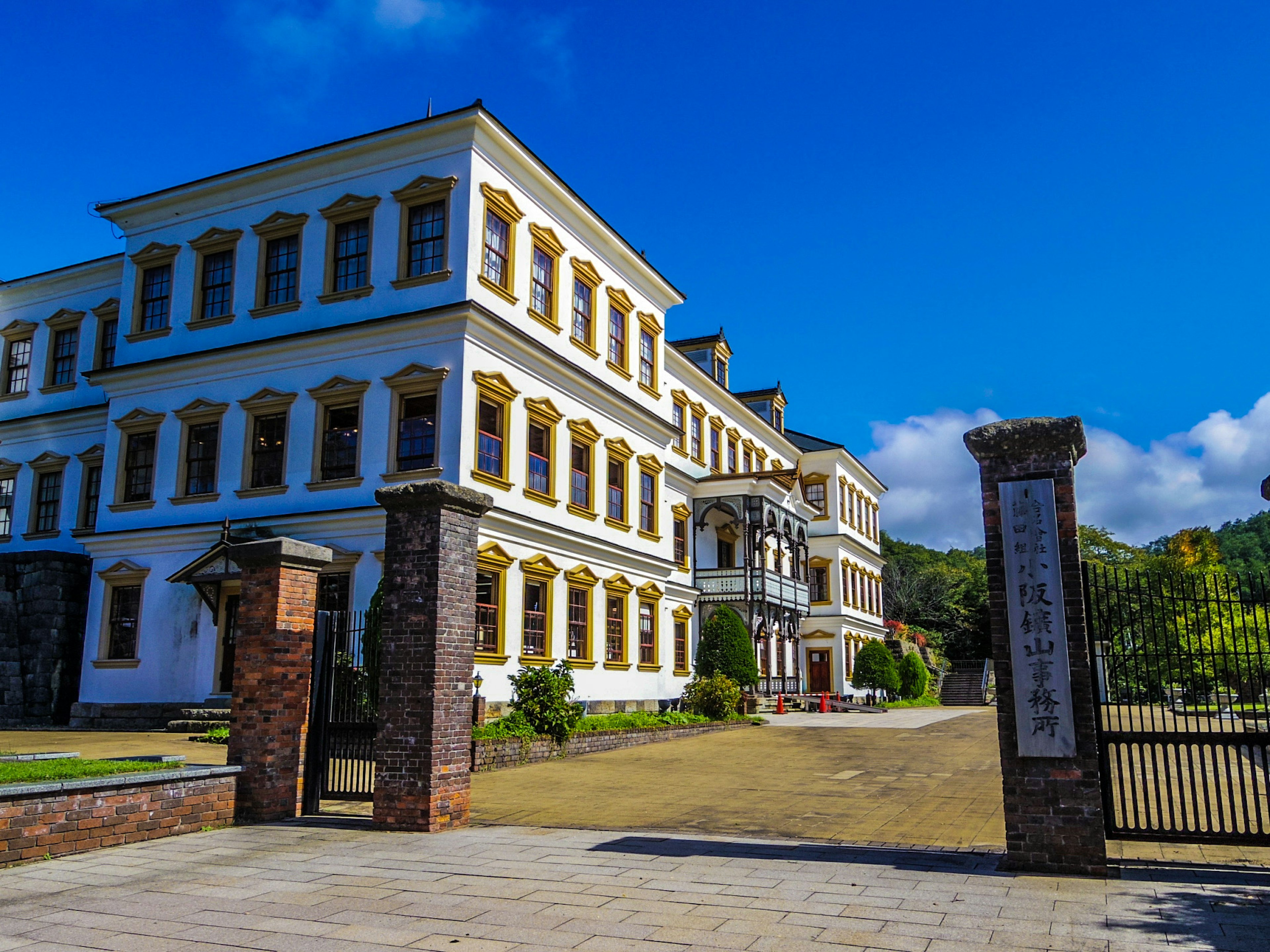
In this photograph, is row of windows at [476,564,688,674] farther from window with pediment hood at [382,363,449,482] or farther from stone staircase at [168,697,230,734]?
stone staircase at [168,697,230,734]

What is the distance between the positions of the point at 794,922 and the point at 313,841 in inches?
200

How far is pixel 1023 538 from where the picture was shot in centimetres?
796

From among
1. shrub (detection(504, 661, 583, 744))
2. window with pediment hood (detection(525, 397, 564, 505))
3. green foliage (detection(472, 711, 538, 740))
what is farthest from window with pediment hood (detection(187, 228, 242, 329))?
green foliage (detection(472, 711, 538, 740))

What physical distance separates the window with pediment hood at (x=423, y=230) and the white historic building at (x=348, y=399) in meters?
0.06

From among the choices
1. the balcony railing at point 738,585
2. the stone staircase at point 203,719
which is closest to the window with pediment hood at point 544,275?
the stone staircase at point 203,719

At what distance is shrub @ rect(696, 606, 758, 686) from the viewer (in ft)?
93.7

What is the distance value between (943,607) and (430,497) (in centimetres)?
5598

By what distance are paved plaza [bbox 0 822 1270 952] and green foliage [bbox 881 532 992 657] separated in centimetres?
5147

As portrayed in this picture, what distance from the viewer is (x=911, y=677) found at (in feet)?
150

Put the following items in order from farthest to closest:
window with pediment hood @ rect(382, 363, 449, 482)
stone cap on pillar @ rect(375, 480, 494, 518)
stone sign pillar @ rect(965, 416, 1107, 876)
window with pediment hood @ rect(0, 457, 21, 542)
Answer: window with pediment hood @ rect(0, 457, 21, 542)
window with pediment hood @ rect(382, 363, 449, 482)
stone cap on pillar @ rect(375, 480, 494, 518)
stone sign pillar @ rect(965, 416, 1107, 876)

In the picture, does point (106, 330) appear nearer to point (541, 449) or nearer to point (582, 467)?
point (541, 449)

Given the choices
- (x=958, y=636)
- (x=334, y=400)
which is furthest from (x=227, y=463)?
(x=958, y=636)

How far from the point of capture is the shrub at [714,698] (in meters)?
25.2

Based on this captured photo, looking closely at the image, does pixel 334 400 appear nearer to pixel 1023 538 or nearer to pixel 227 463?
pixel 227 463
